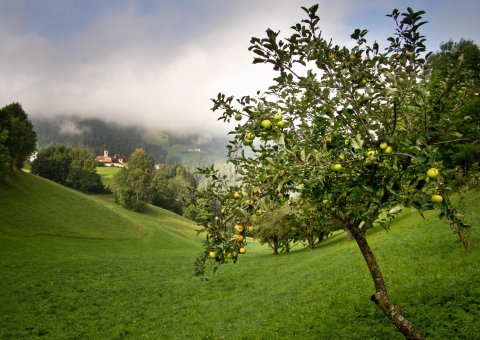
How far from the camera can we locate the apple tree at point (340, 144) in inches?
175

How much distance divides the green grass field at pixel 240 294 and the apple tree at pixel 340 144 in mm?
6057

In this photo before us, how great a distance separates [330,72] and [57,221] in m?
56.7

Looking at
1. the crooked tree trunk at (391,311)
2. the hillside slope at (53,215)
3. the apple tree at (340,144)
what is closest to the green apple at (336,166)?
the apple tree at (340,144)

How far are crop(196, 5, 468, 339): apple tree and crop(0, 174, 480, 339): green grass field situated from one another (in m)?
6.06

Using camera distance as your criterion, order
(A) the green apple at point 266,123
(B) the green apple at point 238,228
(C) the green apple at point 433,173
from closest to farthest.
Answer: (C) the green apple at point 433,173
(B) the green apple at point 238,228
(A) the green apple at point 266,123

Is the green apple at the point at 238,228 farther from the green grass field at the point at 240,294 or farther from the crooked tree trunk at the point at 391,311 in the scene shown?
the green grass field at the point at 240,294

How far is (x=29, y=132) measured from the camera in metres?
66.4

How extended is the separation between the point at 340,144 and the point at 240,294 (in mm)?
19758

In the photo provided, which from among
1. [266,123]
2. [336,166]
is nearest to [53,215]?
[266,123]

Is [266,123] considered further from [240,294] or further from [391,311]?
[240,294]

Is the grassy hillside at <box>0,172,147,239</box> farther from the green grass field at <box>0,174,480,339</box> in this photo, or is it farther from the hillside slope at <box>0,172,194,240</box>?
the green grass field at <box>0,174,480,339</box>

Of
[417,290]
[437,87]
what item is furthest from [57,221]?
[437,87]

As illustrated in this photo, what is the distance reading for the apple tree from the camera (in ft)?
14.6

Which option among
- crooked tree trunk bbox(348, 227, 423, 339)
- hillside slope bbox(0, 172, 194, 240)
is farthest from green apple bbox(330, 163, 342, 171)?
hillside slope bbox(0, 172, 194, 240)
